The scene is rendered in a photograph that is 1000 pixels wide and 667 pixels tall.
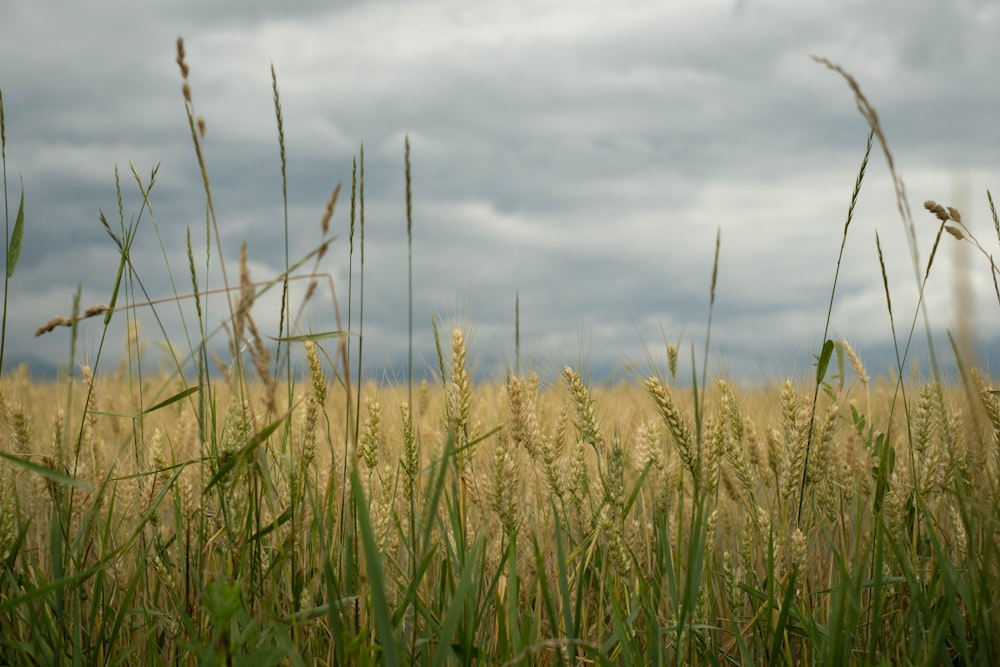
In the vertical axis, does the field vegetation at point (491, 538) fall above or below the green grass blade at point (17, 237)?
below

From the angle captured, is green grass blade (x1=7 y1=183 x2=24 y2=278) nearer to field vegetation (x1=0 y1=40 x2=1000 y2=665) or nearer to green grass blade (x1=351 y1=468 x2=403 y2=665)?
field vegetation (x1=0 y1=40 x2=1000 y2=665)

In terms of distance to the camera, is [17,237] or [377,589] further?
[17,237]

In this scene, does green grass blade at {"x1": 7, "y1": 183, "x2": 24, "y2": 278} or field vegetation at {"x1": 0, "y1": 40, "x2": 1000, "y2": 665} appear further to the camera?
green grass blade at {"x1": 7, "y1": 183, "x2": 24, "y2": 278}

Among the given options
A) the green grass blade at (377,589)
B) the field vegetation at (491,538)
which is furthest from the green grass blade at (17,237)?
the green grass blade at (377,589)

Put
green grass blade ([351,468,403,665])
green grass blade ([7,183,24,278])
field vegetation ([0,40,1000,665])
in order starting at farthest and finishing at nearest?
green grass blade ([7,183,24,278])
field vegetation ([0,40,1000,665])
green grass blade ([351,468,403,665])

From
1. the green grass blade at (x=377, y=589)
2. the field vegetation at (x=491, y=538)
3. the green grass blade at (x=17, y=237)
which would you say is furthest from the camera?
the green grass blade at (x=17, y=237)

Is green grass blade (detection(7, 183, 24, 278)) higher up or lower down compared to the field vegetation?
higher up

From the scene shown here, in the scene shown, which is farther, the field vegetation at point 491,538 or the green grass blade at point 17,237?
the green grass blade at point 17,237

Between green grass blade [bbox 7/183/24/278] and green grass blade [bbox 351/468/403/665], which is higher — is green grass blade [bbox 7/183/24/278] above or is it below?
above

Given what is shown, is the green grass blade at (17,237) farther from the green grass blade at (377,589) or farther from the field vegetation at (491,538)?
the green grass blade at (377,589)

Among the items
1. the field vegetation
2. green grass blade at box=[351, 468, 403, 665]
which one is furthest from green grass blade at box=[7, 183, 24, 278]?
green grass blade at box=[351, 468, 403, 665]

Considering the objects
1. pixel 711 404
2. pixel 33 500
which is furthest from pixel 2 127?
pixel 711 404

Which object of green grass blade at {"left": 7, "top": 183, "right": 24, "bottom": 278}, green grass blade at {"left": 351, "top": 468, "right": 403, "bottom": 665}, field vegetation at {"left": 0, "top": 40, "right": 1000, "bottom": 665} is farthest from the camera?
green grass blade at {"left": 7, "top": 183, "right": 24, "bottom": 278}

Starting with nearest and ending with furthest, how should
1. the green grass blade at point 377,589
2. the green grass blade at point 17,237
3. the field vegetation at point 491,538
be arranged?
1. the green grass blade at point 377,589
2. the field vegetation at point 491,538
3. the green grass blade at point 17,237
